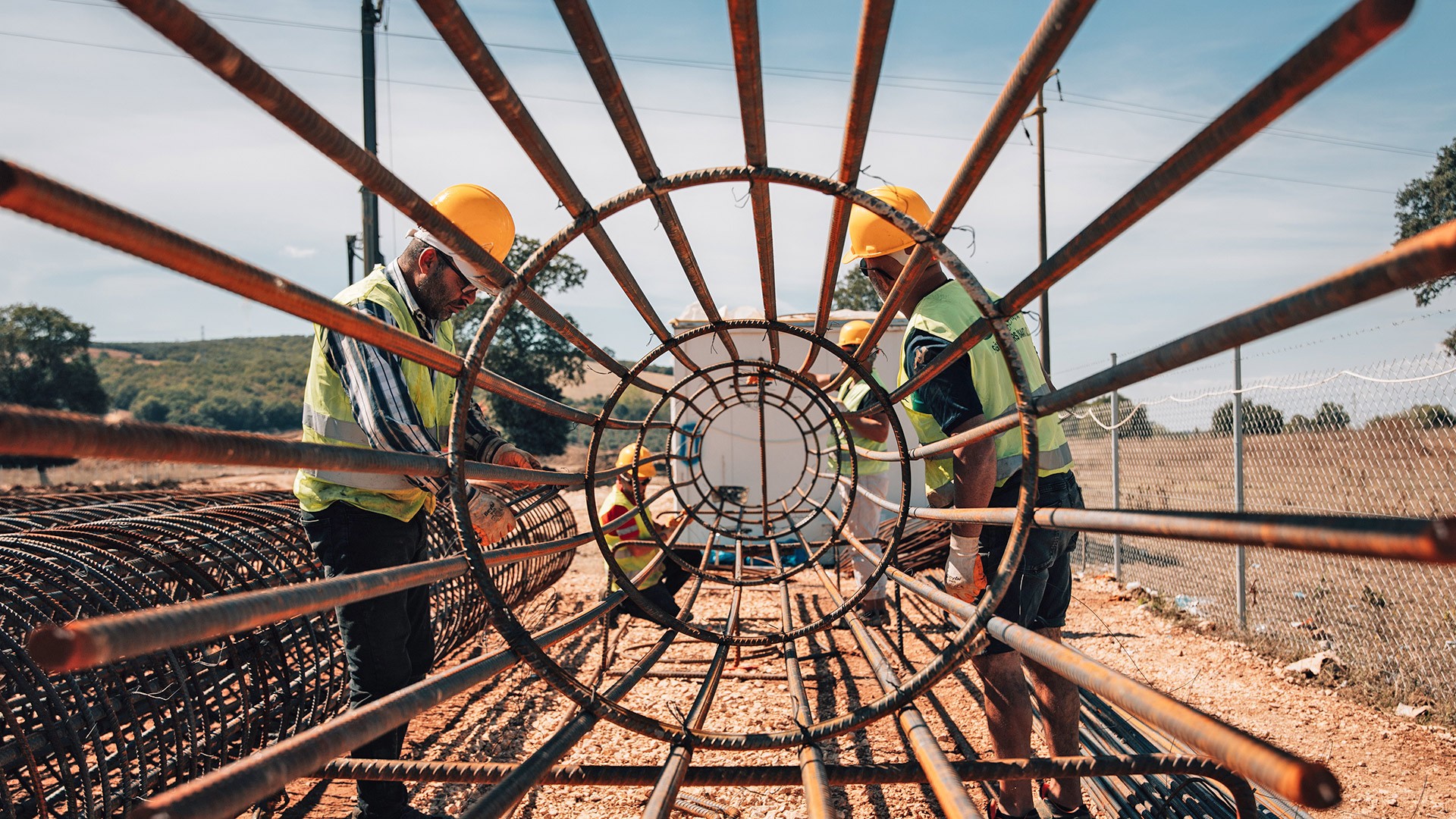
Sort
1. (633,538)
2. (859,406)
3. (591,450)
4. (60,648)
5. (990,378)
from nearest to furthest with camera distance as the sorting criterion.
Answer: (60,648)
(591,450)
(990,378)
(859,406)
(633,538)

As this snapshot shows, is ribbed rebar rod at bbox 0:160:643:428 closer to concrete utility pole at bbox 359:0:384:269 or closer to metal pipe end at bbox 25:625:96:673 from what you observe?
metal pipe end at bbox 25:625:96:673

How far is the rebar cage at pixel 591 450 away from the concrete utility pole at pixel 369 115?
43.2ft

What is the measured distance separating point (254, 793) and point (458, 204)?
2.70 meters

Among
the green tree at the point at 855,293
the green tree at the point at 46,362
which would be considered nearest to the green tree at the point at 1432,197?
the green tree at the point at 855,293

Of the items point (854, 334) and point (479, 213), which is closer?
point (479, 213)

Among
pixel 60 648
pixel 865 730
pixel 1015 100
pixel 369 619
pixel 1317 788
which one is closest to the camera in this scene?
pixel 60 648

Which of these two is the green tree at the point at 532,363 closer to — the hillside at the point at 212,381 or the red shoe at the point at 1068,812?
the red shoe at the point at 1068,812

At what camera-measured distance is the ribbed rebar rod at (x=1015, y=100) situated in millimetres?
1226

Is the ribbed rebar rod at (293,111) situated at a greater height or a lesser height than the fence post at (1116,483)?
greater

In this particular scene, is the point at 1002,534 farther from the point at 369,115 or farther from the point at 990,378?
the point at 369,115

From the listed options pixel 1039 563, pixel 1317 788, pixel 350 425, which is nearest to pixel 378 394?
pixel 350 425

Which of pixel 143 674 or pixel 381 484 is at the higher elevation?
pixel 381 484

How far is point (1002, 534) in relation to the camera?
2.96 meters

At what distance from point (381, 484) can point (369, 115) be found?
13.5m
